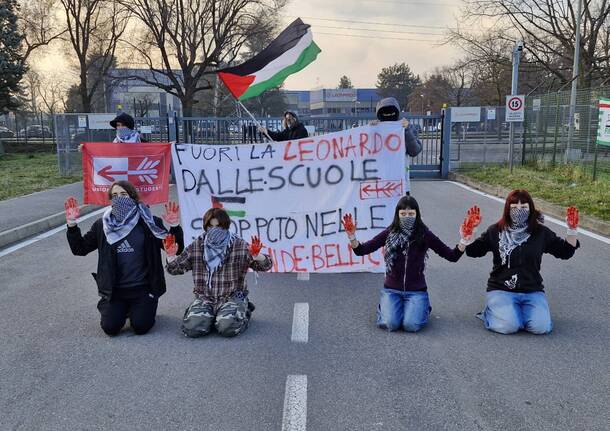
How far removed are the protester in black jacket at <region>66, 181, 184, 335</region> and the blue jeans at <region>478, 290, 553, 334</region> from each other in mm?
2746

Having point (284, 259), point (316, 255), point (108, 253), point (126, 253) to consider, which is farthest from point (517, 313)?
point (108, 253)

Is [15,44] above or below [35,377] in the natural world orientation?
above

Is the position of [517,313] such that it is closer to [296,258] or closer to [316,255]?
[316,255]

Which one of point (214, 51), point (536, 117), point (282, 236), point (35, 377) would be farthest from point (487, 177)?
point (214, 51)

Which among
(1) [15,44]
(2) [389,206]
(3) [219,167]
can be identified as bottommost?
(2) [389,206]

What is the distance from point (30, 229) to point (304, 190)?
18.6 ft

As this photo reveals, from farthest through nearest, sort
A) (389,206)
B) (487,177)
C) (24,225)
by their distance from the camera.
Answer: (487,177), (24,225), (389,206)

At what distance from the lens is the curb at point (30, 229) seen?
29.5ft

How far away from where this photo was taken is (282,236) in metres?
6.61

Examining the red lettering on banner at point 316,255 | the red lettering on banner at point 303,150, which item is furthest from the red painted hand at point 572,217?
the red lettering on banner at point 303,150

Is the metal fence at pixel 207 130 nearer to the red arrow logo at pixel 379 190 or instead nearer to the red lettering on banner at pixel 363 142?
the red lettering on banner at pixel 363 142

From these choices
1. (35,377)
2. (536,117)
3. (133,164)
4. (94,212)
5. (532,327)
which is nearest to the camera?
(35,377)

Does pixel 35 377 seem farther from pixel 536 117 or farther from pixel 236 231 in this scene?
pixel 536 117

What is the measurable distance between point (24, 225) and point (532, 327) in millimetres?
8397
